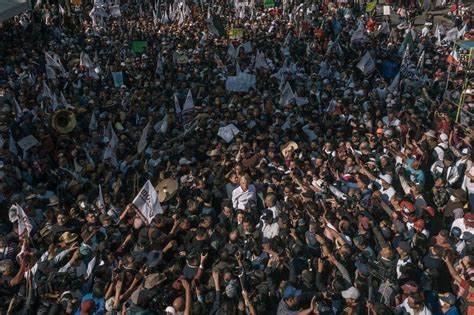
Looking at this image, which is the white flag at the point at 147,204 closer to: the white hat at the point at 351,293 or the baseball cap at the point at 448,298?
the white hat at the point at 351,293

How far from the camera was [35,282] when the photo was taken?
6.04 meters

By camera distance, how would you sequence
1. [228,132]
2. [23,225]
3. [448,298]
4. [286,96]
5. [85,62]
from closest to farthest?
[448,298] < [23,225] < [228,132] < [286,96] < [85,62]

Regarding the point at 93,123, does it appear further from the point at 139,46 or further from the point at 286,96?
the point at 139,46

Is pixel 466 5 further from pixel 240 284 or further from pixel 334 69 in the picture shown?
pixel 240 284

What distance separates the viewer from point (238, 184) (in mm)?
8297

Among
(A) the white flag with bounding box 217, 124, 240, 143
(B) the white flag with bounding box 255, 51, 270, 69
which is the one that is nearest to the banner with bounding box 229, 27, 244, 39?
(B) the white flag with bounding box 255, 51, 270, 69

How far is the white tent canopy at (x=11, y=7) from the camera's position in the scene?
58.0 ft

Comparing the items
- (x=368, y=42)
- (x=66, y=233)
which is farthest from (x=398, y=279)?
(x=368, y=42)

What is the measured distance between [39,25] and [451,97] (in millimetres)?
16965

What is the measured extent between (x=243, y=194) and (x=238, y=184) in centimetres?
48

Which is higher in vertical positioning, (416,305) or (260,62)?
(416,305)

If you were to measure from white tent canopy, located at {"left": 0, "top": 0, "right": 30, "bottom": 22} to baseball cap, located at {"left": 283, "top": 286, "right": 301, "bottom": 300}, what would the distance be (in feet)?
53.6

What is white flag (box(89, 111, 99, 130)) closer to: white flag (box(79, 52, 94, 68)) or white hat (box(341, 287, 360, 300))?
white flag (box(79, 52, 94, 68))

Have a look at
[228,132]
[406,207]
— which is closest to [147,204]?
[228,132]
